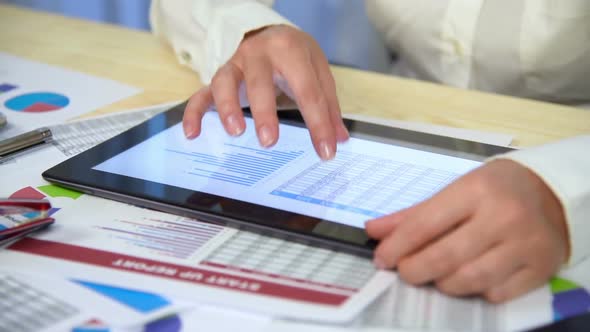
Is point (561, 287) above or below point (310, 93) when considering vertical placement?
below

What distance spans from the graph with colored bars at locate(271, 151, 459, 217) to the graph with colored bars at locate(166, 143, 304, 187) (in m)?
0.03

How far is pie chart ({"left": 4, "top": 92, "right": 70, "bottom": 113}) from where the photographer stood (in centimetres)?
77

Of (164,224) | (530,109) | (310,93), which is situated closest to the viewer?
(164,224)

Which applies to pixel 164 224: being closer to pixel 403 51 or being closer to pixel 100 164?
pixel 100 164

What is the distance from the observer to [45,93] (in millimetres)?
813

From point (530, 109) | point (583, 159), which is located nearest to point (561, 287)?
point (583, 159)

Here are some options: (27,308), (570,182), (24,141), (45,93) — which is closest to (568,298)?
(570,182)

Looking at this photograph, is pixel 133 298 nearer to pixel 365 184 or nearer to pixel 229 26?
pixel 365 184

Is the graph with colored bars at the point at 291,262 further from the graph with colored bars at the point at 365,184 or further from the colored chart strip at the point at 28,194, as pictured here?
the colored chart strip at the point at 28,194

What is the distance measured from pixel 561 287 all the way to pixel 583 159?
10 centimetres

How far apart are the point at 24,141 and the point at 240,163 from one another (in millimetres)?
221

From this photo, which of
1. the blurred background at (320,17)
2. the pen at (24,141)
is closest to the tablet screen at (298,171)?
the pen at (24,141)

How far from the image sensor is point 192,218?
0.53m

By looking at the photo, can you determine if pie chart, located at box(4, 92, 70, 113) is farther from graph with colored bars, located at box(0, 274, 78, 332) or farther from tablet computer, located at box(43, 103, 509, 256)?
graph with colored bars, located at box(0, 274, 78, 332)
